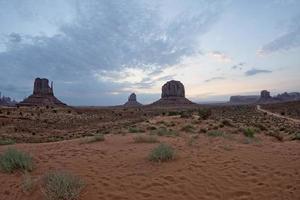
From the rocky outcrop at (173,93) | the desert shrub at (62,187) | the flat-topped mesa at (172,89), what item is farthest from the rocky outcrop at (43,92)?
the desert shrub at (62,187)

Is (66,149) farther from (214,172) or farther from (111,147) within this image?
(214,172)

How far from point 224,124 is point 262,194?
16.0 m

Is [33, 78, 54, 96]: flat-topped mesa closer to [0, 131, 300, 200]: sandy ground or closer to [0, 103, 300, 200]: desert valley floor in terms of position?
[0, 103, 300, 200]: desert valley floor

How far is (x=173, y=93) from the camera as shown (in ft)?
452

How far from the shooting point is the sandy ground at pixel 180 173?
7965 millimetres

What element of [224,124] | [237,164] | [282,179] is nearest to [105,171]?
[237,164]

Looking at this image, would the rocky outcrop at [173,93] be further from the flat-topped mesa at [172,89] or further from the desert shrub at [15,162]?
the desert shrub at [15,162]

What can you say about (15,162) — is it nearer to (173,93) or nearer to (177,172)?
(177,172)

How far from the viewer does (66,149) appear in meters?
13.4

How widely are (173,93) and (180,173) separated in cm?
12899

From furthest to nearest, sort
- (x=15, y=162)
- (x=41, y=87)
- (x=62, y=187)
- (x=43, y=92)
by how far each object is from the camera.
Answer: (x=41, y=87)
(x=43, y=92)
(x=15, y=162)
(x=62, y=187)

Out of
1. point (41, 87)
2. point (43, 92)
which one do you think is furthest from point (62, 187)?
A: point (41, 87)

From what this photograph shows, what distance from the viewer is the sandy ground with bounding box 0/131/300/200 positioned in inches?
314

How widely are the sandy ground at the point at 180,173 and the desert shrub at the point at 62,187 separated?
0.25 m
